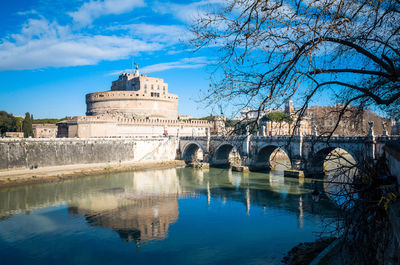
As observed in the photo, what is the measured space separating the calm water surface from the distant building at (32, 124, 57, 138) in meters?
19.4

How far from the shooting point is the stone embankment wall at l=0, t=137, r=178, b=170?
2394cm

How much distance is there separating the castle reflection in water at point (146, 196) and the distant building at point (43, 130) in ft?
57.4

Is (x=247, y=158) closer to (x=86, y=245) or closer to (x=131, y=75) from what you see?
(x=86, y=245)

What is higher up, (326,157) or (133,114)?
(133,114)

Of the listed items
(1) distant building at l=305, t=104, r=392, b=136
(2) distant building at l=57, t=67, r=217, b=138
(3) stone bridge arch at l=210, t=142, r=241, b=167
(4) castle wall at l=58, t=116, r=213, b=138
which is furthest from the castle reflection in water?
(2) distant building at l=57, t=67, r=217, b=138

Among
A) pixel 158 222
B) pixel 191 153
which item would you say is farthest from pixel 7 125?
pixel 158 222

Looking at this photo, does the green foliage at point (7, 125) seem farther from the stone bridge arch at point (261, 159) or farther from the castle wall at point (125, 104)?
the stone bridge arch at point (261, 159)

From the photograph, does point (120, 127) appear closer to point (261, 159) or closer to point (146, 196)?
point (261, 159)

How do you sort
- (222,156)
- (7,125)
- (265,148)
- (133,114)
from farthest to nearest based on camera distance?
1. (133,114)
2. (7,125)
3. (222,156)
4. (265,148)

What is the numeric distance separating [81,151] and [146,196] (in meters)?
13.4

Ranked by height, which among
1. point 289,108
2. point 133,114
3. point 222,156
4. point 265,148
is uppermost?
point 133,114

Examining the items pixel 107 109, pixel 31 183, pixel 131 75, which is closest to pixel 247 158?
pixel 31 183

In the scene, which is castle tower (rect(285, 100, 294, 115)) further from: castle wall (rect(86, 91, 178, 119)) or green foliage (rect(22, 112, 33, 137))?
green foliage (rect(22, 112, 33, 137))

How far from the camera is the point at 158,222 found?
12.9 metres
